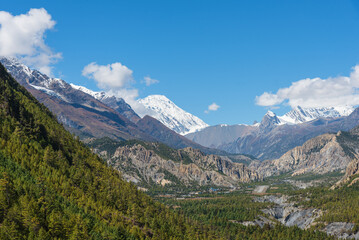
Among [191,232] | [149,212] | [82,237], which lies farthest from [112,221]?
[191,232]

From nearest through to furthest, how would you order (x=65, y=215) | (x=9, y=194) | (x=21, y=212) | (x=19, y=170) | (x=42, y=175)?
(x=21, y=212) → (x=9, y=194) → (x=65, y=215) → (x=19, y=170) → (x=42, y=175)

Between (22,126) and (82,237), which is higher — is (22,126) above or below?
above

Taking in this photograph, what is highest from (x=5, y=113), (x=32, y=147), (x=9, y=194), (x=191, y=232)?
(x=5, y=113)

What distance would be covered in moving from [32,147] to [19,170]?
41.8 meters

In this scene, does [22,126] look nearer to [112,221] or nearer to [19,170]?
[19,170]

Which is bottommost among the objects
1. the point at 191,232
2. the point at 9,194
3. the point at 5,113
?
the point at 191,232

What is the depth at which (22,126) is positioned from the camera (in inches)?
7790

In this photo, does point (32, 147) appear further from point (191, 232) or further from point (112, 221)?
point (191, 232)

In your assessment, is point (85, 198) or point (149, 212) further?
point (149, 212)

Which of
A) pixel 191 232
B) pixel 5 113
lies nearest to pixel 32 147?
pixel 5 113

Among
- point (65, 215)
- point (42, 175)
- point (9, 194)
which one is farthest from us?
point (42, 175)

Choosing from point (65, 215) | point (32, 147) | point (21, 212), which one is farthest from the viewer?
point (32, 147)

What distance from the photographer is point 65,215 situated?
129 m

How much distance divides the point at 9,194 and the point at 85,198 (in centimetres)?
4802
